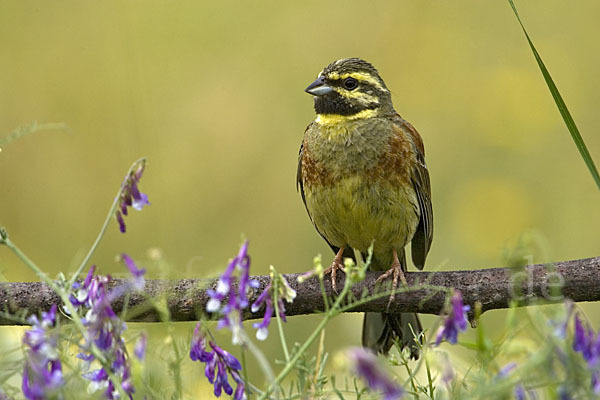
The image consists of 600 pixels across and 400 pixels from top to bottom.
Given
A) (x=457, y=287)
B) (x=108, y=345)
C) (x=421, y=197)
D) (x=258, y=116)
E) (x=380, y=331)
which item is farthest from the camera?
(x=258, y=116)

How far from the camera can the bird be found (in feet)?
13.9

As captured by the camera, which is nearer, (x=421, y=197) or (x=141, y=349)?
(x=141, y=349)

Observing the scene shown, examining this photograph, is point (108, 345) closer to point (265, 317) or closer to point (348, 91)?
point (265, 317)

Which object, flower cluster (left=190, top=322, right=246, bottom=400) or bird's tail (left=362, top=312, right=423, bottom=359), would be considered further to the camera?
bird's tail (left=362, top=312, right=423, bottom=359)

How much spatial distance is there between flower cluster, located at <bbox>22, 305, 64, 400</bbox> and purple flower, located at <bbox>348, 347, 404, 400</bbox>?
0.49 meters

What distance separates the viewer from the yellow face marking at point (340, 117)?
459cm

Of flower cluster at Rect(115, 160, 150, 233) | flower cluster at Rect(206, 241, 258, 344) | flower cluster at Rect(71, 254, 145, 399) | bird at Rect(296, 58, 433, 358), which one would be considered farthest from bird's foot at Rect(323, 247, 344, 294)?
flower cluster at Rect(71, 254, 145, 399)

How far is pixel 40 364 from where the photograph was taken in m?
1.47

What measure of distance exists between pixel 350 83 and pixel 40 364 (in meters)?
3.33

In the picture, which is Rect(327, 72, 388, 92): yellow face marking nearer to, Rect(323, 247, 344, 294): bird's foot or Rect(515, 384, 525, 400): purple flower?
Rect(323, 247, 344, 294): bird's foot

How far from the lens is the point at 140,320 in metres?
2.76

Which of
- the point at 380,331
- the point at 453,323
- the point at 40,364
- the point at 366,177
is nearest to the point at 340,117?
the point at 366,177

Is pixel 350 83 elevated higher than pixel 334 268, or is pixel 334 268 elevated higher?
pixel 350 83

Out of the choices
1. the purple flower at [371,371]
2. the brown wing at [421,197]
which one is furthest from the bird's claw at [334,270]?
the purple flower at [371,371]
